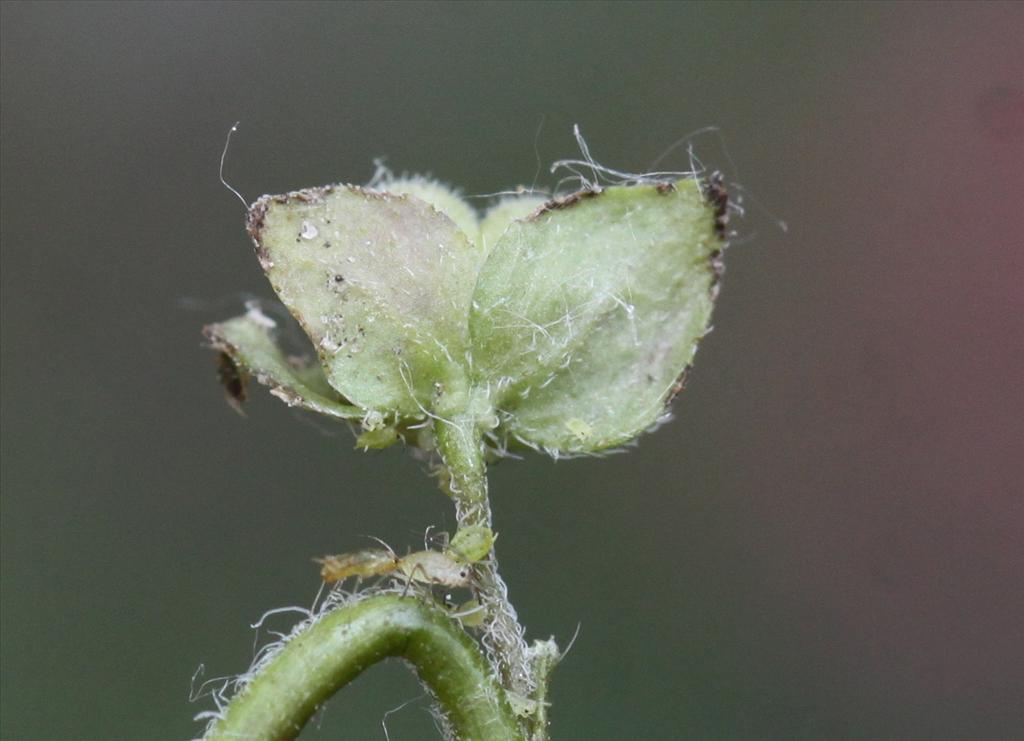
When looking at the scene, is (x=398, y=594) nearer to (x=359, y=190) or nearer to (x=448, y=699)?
(x=448, y=699)

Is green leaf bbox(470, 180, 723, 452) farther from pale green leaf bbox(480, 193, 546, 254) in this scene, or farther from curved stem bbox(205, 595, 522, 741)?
curved stem bbox(205, 595, 522, 741)

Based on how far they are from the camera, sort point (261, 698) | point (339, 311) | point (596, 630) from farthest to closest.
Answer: point (596, 630), point (339, 311), point (261, 698)

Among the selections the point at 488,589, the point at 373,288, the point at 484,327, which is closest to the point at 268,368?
the point at 373,288

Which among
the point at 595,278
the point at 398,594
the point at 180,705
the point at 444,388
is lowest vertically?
the point at 398,594

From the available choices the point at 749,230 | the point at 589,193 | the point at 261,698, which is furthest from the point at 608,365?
the point at 749,230

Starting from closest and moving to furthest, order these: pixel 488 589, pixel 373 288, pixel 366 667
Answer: pixel 366 667 < pixel 488 589 < pixel 373 288

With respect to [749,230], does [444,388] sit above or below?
below

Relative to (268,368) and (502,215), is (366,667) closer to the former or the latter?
(268,368)
